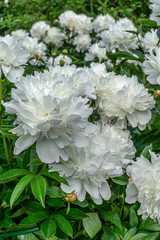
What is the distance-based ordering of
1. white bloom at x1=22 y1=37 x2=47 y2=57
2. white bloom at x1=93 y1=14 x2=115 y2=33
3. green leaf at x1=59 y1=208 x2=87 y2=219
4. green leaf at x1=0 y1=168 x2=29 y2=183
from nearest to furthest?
green leaf at x1=0 y1=168 x2=29 y2=183
green leaf at x1=59 y1=208 x2=87 y2=219
white bloom at x1=22 y1=37 x2=47 y2=57
white bloom at x1=93 y1=14 x2=115 y2=33

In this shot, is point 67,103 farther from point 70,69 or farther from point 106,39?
point 106,39

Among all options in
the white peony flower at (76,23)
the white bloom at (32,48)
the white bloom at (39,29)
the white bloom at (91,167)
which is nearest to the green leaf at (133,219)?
the white bloom at (91,167)

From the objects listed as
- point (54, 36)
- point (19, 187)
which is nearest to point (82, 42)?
point (54, 36)

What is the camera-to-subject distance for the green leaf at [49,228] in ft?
2.60

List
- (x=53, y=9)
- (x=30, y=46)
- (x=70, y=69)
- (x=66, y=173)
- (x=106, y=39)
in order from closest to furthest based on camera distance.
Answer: (x=66, y=173), (x=70, y=69), (x=106, y=39), (x=30, y=46), (x=53, y=9)

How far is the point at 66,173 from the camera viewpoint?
73 cm

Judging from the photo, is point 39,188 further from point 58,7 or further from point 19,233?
point 58,7

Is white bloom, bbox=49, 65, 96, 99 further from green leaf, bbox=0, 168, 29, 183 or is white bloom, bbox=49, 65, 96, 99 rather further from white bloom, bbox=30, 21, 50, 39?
white bloom, bbox=30, 21, 50, 39

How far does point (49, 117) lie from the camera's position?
638mm

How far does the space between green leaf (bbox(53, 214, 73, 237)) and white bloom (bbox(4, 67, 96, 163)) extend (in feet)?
0.86

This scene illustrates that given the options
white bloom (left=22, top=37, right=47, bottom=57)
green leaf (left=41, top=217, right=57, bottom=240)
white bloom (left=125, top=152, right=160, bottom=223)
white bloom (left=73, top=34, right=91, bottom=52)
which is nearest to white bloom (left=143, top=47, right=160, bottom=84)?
white bloom (left=125, top=152, right=160, bottom=223)

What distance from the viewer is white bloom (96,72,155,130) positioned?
0.85 m

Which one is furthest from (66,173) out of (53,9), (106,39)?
(53,9)

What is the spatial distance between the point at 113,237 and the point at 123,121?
487 mm
